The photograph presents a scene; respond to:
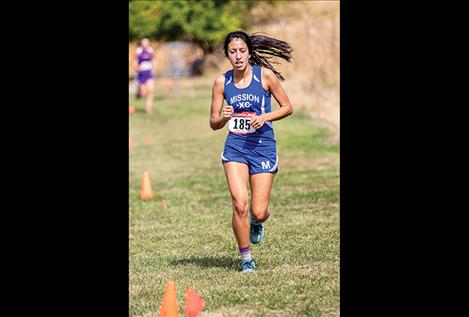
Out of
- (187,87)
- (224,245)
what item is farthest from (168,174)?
(187,87)

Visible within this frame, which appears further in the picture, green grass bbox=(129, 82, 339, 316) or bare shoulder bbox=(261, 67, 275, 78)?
bare shoulder bbox=(261, 67, 275, 78)

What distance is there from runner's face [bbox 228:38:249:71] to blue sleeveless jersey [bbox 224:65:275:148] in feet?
0.54

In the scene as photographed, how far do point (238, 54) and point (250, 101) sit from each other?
444mm

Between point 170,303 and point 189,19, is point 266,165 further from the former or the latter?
point 189,19

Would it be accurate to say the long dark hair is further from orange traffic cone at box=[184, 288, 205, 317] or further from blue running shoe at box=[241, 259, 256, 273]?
orange traffic cone at box=[184, 288, 205, 317]

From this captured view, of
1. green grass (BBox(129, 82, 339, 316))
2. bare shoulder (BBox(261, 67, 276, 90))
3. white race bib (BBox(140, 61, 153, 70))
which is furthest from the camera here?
white race bib (BBox(140, 61, 153, 70))

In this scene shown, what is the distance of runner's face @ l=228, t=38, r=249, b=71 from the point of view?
29.3 ft

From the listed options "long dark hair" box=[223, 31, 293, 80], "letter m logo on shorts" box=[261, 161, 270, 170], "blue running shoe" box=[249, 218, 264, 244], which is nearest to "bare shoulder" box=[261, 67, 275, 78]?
"long dark hair" box=[223, 31, 293, 80]

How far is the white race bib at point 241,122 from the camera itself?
9016mm

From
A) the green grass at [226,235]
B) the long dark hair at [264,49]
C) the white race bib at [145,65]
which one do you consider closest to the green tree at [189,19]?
the white race bib at [145,65]

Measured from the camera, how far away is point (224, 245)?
10.7 metres

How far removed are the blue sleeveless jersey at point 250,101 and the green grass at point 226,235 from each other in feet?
3.93
